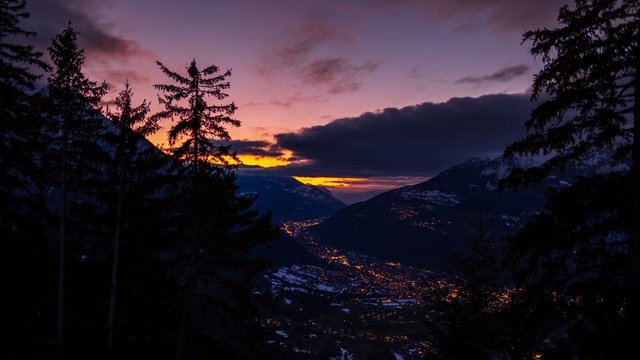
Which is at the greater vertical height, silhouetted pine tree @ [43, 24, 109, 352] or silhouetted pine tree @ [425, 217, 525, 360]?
silhouetted pine tree @ [43, 24, 109, 352]

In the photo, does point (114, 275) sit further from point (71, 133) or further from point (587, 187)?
point (587, 187)

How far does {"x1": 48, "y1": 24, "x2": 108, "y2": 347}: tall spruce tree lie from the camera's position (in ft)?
64.6

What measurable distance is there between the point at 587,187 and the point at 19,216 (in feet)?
73.6

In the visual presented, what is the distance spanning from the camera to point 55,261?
24031 mm

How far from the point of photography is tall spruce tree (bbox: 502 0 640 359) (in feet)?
35.0

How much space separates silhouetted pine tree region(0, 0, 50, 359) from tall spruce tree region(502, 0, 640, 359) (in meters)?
19.2

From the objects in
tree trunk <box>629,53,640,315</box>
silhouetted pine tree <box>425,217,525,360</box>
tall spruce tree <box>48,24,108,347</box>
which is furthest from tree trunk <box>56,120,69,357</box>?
tree trunk <box>629,53,640,315</box>

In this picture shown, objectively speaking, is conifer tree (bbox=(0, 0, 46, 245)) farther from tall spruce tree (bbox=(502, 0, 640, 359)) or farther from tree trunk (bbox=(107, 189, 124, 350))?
tall spruce tree (bbox=(502, 0, 640, 359))

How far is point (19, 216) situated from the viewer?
20.4 metres

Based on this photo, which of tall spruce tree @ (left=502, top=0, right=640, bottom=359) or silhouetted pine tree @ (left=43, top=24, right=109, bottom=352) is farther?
silhouetted pine tree @ (left=43, top=24, right=109, bottom=352)

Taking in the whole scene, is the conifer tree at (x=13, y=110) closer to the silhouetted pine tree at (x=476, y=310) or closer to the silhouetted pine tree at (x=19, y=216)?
the silhouetted pine tree at (x=19, y=216)

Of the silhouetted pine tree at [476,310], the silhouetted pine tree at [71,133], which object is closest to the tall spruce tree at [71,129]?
the silhouetted pine tree at [71,133]

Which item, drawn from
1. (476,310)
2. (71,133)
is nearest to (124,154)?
(71,133)

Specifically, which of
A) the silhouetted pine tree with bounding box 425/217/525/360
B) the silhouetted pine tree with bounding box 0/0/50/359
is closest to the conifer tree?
the silhouetted pine tree with bounding box 0/0/50/359
